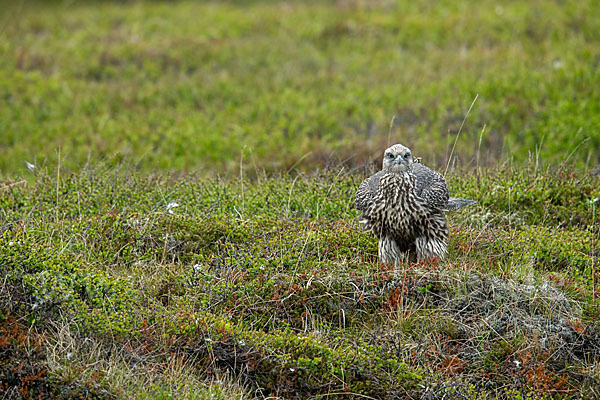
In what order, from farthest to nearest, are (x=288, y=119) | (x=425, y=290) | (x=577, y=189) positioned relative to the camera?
(x=288, y=119)
(x=577, y=189)
(x=425, y=290)

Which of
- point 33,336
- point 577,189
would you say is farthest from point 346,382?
point 577,189

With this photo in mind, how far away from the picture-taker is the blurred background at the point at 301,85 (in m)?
9.72

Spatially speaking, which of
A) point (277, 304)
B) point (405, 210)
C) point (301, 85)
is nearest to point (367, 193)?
point (405, 210)

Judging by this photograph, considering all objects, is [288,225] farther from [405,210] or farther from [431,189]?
[431,189]

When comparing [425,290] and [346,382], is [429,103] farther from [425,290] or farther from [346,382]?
[346,382]

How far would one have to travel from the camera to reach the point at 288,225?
6.67 meters

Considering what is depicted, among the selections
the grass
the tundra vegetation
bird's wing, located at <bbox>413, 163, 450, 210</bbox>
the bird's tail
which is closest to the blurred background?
the tundra vegetation

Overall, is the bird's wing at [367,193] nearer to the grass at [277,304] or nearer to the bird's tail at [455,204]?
the grass at [277,304]

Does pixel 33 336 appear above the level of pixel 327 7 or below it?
below

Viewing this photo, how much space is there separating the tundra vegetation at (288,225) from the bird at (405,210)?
0.25 metres

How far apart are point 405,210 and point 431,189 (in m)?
0.32

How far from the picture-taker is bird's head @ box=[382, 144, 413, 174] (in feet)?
19.5

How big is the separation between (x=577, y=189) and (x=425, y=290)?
2702 mm

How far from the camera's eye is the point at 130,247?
245 inches
